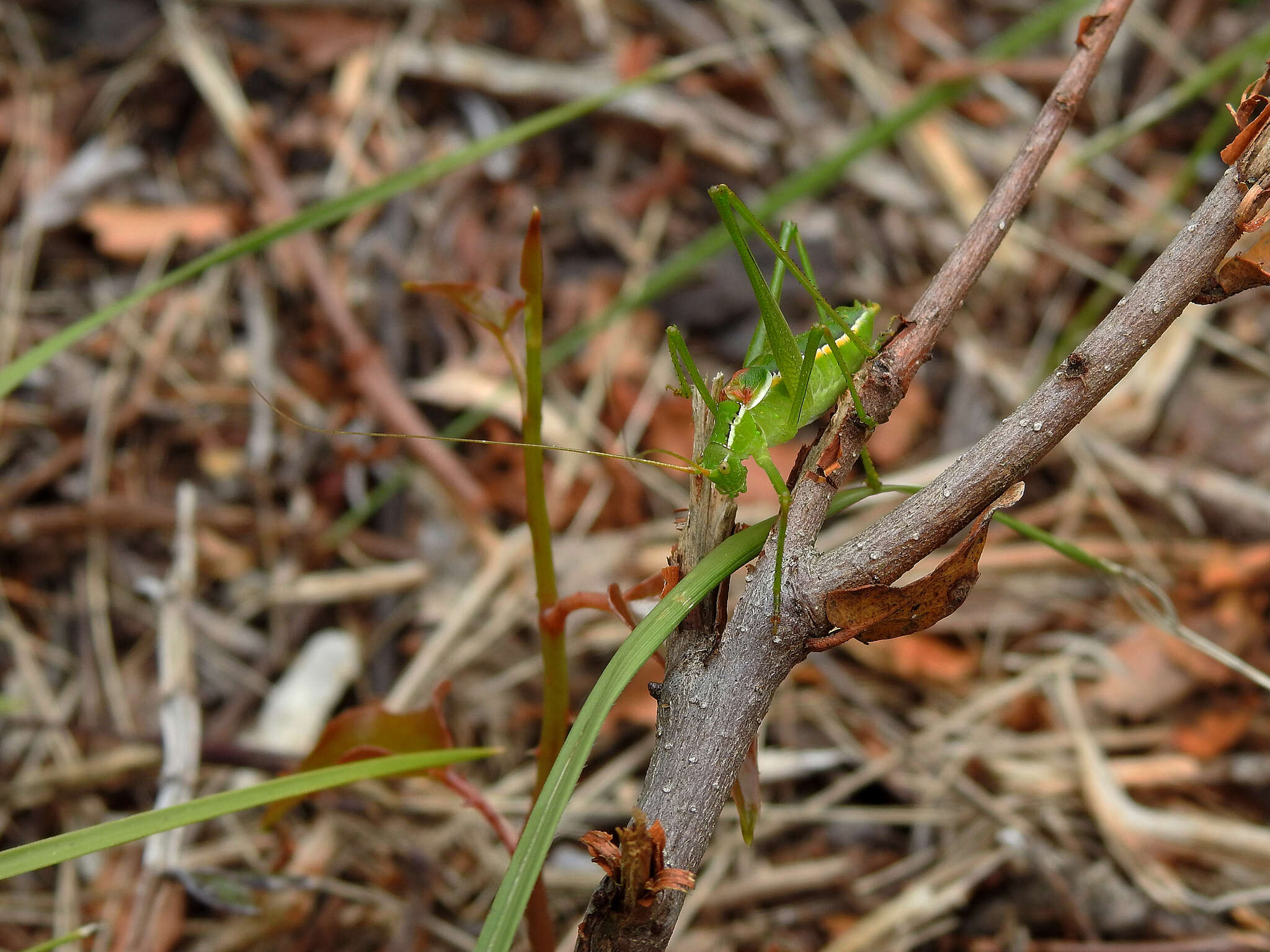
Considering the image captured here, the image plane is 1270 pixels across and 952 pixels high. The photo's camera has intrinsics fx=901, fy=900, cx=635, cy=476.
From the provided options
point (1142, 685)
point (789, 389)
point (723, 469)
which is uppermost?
point (1142, 685)

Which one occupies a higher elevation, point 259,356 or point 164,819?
point 259,356

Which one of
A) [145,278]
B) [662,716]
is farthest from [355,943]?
[145,278]

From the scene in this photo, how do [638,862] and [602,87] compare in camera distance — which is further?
[602,87]

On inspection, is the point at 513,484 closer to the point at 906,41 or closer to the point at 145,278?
the point at 145,278

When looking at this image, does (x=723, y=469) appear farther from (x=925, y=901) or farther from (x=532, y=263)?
(x=925, y=901)

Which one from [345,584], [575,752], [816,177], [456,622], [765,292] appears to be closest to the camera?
[575,752]

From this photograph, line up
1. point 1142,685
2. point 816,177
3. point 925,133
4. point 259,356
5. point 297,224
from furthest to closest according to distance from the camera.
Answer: point 925,133 < point 259,356 < point 1142,685 < point 816,177 < point 297,224

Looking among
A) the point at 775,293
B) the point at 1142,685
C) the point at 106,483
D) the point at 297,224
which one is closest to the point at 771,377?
the point at 775,293
